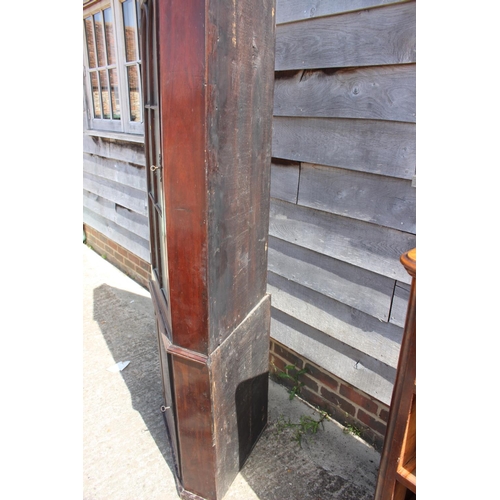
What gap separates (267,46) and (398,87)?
59cm

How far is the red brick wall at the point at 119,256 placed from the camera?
414cm

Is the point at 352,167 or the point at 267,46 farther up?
the point at 267,46

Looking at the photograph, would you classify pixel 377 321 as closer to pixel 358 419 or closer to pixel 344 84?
pixel 358 419

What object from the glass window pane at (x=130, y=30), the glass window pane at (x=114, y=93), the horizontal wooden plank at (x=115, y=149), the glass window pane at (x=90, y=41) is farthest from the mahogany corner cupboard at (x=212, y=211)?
the glass window pane at (x=90, y=41)

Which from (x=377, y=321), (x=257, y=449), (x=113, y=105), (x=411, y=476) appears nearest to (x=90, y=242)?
(x=113, y=105)

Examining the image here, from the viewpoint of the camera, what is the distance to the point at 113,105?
13.0 feet

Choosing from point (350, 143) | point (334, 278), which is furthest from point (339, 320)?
point (350, 143)

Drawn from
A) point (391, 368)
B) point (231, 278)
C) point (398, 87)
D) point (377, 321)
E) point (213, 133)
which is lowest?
point (391, 368)

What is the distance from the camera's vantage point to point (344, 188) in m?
1.94

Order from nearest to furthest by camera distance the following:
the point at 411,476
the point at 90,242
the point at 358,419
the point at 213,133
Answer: the point at 411,476 < the point at 213,133 < the point at 358,419 < the point at 90,242

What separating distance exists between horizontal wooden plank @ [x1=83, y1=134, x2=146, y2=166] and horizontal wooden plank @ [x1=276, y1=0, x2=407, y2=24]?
1.69 metres

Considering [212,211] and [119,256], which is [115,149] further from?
[212,211]

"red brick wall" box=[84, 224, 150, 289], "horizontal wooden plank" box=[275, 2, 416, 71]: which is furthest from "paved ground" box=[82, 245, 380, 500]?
"horizontal wooden plank" box=[275, 2, 416, 71]

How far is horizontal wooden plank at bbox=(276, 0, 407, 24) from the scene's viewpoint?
1.67 meters
